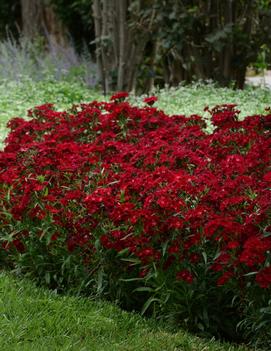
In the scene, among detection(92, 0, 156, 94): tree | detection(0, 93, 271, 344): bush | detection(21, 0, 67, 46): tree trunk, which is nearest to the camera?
detection(0, 93, 271, 344): bush

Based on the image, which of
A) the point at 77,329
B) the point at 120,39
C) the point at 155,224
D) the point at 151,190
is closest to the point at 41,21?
the point at 120,39

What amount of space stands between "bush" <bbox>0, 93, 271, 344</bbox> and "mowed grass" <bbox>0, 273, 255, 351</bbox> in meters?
0.16

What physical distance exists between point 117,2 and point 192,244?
8729 mm

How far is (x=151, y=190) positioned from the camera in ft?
14.6

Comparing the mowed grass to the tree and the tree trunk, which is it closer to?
the tree

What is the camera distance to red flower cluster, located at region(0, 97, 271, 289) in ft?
13.1

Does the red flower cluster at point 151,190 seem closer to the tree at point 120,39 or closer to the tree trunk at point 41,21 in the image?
the tree at point 120,39

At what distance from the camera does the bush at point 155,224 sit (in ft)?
13.0

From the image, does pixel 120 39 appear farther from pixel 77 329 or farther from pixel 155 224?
pixel 77 329

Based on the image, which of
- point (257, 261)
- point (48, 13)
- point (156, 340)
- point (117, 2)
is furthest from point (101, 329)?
point (48, 13)

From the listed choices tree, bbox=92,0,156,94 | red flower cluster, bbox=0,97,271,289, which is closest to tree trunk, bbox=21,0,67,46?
tree, bbox=92,0,156,94

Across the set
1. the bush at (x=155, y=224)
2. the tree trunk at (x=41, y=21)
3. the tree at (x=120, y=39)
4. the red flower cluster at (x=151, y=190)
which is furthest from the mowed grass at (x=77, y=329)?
the tree trunk at (x=41, y=21)

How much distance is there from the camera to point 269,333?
3863mm

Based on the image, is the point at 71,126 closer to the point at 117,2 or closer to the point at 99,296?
the point at 99,296
